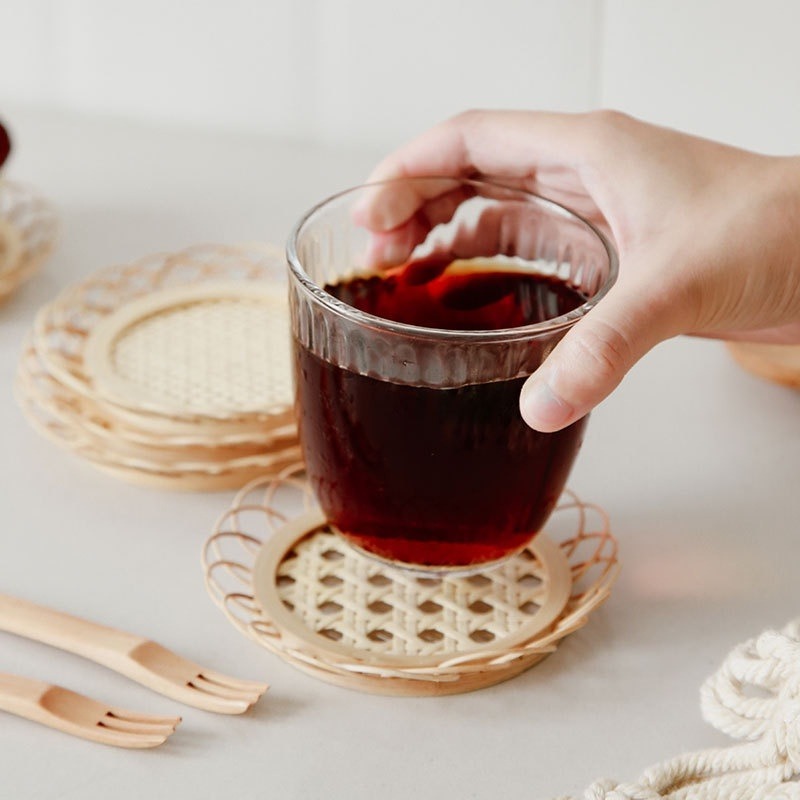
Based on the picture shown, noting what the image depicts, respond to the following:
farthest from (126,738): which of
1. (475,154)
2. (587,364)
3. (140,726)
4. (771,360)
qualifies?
(771,360)

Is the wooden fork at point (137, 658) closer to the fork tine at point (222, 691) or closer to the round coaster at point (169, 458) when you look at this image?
the fork tine at point (222, 691)

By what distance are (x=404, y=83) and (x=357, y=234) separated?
2.08 feet

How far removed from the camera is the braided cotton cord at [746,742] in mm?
573

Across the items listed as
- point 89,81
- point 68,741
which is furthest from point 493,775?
point 89,81

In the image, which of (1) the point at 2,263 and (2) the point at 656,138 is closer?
(2) the point at 656,138

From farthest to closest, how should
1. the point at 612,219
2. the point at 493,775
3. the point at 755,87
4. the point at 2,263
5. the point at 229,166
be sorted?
the point at 229,166 → the point at 755,87 → the point at 2,263 → the point at 612,219 → the point at 493,775

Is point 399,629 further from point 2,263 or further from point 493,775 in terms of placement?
point 2,263

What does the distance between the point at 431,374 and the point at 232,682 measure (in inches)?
7.6

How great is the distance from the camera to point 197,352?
0.91 meters

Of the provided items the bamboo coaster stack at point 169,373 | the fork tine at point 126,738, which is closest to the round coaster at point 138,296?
the bamboo coaster stack at point 169,373

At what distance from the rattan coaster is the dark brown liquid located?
3 centimetres

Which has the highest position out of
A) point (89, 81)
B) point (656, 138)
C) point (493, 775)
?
point (656, 138)

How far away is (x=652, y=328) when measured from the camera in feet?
2.06

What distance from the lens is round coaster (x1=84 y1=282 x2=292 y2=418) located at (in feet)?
2.79
